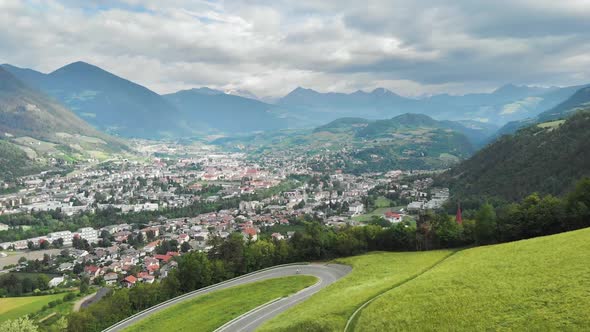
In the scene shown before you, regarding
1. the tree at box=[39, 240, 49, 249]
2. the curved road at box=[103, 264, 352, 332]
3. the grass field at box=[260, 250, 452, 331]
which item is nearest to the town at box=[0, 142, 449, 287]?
the tree at box=[39, 240, 49, 249]

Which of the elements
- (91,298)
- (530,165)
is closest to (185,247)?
(91,298)

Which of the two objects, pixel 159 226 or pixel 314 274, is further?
pixel 159 226

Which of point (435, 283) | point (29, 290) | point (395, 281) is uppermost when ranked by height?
point (435, 283)

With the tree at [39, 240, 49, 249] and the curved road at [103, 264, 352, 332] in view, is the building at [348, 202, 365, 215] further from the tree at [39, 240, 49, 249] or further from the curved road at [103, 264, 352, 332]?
the tree at [39, 240, 49, 249]

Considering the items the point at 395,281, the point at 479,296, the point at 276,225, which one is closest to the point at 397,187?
the point at 276,225

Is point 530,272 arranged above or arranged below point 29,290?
above

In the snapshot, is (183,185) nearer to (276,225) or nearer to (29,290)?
(276,225)

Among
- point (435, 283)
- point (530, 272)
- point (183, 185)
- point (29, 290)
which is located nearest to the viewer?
point (530, 272)
